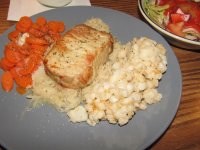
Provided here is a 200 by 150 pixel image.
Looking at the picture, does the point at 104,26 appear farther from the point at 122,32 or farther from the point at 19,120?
the point at 19,120

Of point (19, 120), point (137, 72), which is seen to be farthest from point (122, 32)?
point (19, 120)

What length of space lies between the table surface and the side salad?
15 cm

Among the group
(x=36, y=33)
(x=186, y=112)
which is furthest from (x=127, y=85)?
(x=36, y=33)

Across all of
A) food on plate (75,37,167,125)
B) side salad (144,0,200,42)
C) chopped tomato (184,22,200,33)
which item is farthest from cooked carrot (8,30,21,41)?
chopped tomato (184,22,200,33)

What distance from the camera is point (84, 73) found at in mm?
1688

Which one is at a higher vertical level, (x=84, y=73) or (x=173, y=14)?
(x=173, y=14)

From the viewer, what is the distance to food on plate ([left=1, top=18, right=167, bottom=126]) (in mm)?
1569

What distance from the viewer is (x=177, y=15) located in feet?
→ 6.96

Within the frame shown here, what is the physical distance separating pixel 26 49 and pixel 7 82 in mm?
290

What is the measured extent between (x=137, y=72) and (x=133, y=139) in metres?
0.39

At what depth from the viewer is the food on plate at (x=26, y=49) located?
1782 millimetres

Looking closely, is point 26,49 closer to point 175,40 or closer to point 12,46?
point 12,46

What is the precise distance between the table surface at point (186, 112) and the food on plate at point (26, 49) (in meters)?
0.27

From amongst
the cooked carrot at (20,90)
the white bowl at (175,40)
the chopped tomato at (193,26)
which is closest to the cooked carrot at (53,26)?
the cooked carrot at (20,90)
